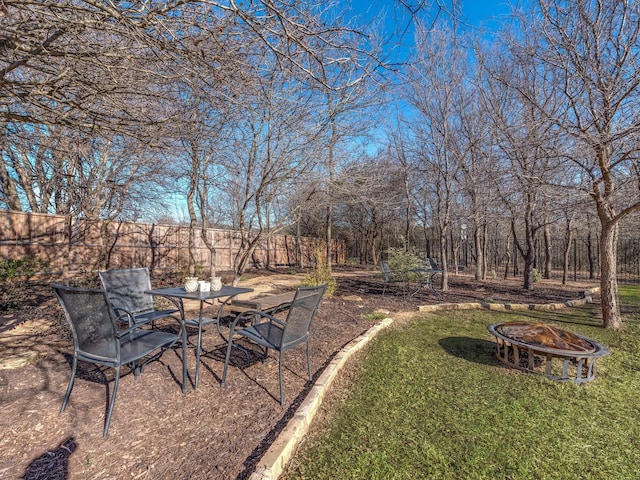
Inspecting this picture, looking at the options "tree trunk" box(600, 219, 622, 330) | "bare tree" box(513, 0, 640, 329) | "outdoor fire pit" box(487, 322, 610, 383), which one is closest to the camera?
"outdoor fire pit" box(487, 322, 610, 383)

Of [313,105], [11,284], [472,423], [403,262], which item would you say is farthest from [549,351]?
[11,284]

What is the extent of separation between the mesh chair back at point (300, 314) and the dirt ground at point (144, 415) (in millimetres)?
420

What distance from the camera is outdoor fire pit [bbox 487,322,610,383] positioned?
2914 mm

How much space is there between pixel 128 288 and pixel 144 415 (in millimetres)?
1615

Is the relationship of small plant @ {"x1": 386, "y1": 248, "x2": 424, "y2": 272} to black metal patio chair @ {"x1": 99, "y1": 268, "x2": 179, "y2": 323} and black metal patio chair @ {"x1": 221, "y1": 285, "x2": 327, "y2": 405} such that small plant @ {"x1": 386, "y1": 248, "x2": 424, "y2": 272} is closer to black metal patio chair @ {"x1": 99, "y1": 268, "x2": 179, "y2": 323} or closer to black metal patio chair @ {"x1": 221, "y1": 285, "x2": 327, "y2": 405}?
black metal patio chair @ {"x1": 221, "y1": 285, "x2": 327, "y2": 405}

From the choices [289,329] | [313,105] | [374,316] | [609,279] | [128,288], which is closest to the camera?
[289,329]

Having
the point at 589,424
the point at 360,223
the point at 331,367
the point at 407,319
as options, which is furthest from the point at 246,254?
the point at 360,223

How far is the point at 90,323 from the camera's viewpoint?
2.16 metres

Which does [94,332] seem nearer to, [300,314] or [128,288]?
[128,288]

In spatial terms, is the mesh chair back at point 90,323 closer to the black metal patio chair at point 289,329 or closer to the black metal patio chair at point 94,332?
the black metal patio chair at point 94,332

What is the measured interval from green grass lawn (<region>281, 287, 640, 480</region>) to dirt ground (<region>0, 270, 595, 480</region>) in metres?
0.42

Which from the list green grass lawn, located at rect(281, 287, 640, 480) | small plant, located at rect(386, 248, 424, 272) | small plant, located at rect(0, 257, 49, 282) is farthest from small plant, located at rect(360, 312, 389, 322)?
small plant, located at rect(0, 257, 49, 282)

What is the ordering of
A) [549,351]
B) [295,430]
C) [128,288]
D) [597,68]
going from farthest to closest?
[597,68] → [128,288] → [549,351] → [295,430]

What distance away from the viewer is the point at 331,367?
299 centimetres
